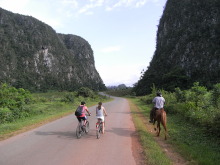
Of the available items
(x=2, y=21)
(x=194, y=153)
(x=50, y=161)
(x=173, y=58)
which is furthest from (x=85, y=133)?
(x=2, y=21)

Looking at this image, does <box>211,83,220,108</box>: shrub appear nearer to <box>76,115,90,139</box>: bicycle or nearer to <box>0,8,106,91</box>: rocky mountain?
<box>76,115,90,139</box>: bicycle

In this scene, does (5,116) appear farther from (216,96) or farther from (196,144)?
(216,96)

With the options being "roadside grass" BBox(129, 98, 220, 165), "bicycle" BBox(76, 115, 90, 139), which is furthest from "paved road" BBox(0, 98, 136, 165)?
"roadside grass" BBox(129, 98, 220, 165)

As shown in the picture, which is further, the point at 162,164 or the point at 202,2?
the point at 202,2

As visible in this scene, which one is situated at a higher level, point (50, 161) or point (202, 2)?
point (202, 2)

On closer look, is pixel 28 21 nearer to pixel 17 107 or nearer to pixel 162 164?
pixel 17 107

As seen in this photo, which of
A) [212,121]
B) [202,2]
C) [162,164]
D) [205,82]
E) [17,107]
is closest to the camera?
[162,164]

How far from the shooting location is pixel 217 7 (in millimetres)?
63125

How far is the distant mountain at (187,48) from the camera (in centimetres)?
5806

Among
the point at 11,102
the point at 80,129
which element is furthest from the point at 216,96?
the point at 11,102

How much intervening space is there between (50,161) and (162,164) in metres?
3.05

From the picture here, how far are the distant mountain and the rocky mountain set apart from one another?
6861cm

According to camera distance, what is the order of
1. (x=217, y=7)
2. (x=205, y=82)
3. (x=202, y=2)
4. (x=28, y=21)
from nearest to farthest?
(x=205, y=82), (x=217, y=7), (x=202, y=2), (x=28, y=21)

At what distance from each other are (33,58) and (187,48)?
313 ft
